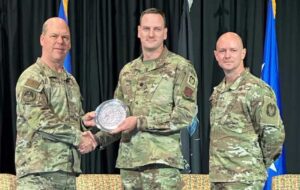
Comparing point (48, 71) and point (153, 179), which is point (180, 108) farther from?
point (48, 71)

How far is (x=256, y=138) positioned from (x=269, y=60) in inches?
77.5

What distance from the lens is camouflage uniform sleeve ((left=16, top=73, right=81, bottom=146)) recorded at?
10.1ft

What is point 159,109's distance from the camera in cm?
324

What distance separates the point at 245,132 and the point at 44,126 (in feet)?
3.78

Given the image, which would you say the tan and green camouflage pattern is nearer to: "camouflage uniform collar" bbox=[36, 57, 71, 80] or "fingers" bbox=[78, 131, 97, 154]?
"fingers" bbox=[78, 131, 97, 154]

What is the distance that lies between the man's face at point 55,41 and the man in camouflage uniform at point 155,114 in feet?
1.43

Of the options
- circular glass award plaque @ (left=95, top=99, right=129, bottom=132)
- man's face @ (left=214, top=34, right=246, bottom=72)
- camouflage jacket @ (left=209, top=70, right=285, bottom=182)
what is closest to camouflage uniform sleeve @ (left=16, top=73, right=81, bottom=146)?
circular glass award plaque @ (left=95, top=99, right=129, bottom=132)

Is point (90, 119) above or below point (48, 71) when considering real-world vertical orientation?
below

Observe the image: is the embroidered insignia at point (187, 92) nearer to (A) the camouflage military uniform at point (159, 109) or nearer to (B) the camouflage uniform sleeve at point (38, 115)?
(A) the camouflage military uniform at point (159, 109)

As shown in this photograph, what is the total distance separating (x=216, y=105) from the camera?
3449 millimetres

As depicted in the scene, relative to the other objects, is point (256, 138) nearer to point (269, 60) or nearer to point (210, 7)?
point (269, 60)

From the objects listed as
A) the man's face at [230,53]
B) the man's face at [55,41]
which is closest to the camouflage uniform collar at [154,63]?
the man's face at [230,53]

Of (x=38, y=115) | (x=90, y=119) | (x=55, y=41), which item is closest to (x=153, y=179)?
(x=90, y=119)

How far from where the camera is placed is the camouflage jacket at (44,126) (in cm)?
310
